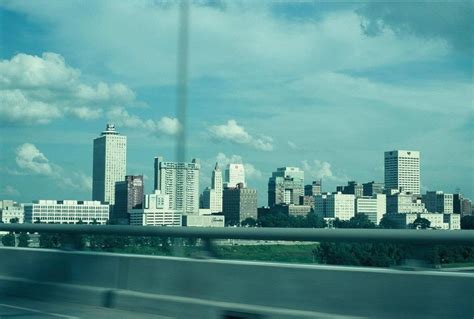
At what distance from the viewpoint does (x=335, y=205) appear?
1027 cm

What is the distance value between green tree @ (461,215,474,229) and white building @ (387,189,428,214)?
0.47 metres

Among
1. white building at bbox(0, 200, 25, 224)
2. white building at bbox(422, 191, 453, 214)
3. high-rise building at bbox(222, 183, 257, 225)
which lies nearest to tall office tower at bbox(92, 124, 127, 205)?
high-rise building at bbox(222, 183, 257, 225)

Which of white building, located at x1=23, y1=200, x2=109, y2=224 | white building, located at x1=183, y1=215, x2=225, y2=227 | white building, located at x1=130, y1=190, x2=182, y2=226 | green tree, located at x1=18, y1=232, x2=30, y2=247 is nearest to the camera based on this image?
white building, located at x1=183, y1=215, x2=225, y2=227

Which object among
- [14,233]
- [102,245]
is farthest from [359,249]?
[14,233]

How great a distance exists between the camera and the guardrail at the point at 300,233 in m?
7.95

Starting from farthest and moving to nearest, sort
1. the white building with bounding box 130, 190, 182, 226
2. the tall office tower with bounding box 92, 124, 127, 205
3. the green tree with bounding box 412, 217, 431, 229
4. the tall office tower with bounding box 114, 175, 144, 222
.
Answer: the tall office tower with bounding box 92, 124, 127, 205, the tall office tower with bounding box 114, 175, 144, 222, the white building with bounding box 130, 190, 182, 226, the green tree with bounding box 412, 217, 431, 229

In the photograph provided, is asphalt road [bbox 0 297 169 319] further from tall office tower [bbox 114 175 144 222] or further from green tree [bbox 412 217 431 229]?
green tree [bbox 412 217 431 229]

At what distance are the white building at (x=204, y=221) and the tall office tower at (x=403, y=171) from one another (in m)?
2.10

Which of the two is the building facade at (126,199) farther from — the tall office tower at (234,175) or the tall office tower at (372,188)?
the tall office tower at (372,188)

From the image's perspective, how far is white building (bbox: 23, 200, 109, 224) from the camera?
1257cm

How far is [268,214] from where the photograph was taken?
10742 millimetres

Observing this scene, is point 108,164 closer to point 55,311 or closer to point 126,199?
point 126,199

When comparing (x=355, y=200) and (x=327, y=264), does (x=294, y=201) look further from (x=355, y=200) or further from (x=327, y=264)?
(x=327, y=264)

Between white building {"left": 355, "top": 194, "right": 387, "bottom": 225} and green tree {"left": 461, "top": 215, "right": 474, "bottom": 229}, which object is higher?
white building {"left": 355, "top": 194, "right": 387, "bottom": 225}
